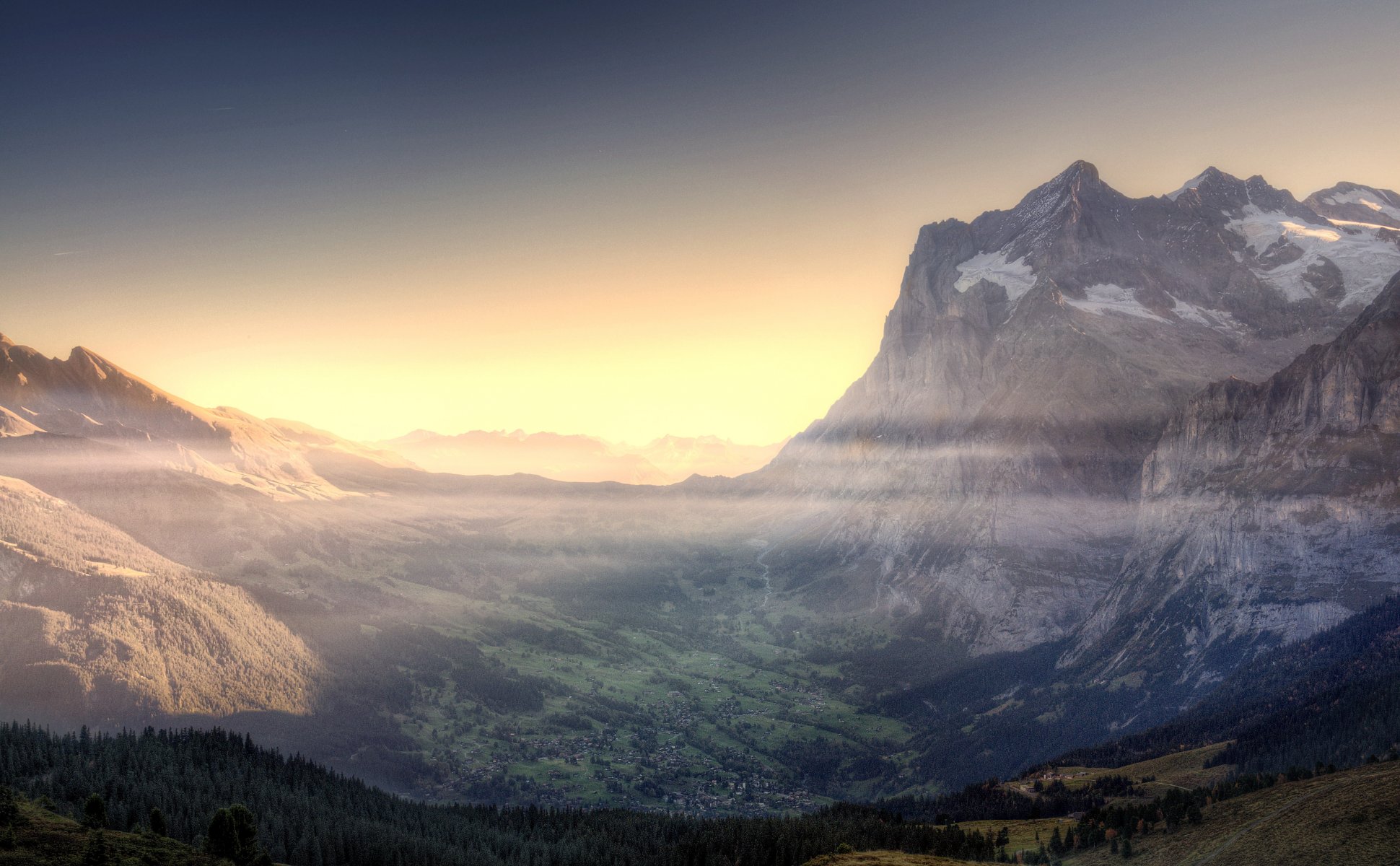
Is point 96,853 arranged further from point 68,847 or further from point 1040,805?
point 1040,805

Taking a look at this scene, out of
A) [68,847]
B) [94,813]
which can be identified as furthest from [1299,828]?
[94,813]

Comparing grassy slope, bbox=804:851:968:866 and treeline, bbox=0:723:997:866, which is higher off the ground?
grassy slope, bbox=804:851:968:866

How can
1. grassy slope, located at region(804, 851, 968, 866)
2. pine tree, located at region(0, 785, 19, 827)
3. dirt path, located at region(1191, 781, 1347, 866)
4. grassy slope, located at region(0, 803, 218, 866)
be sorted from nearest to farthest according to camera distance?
grassy slope, located at region(0, 803, 218, 866), pine tree, located at region(0, 785, 19, 827), dirt path, located at region(1191, 781, 1347, 866), grassy slope, located at region(804, 851, 968, 866)

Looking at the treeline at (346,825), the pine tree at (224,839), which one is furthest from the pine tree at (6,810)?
the treeline at (346,825)

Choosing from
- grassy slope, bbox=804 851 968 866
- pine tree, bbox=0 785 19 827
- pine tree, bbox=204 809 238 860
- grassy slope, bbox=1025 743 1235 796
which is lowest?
grassy slope, bbox=1025 743 1235 796

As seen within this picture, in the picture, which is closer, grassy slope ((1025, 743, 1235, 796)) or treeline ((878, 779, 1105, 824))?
grassy slope ((1025, 743, 1235, 796))

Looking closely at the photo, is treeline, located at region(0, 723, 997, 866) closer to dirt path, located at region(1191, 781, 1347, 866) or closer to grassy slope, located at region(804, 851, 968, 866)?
grassy slope, located at region(804, 851, 968, 866)

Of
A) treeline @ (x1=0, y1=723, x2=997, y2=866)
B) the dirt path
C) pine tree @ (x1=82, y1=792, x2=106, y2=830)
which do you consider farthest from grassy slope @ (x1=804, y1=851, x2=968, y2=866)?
pine tree @ (x1=82, y1=792, x2=106, y2=830)

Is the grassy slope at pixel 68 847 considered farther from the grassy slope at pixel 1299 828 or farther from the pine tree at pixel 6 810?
the grassy slope at pixel 1299 828
